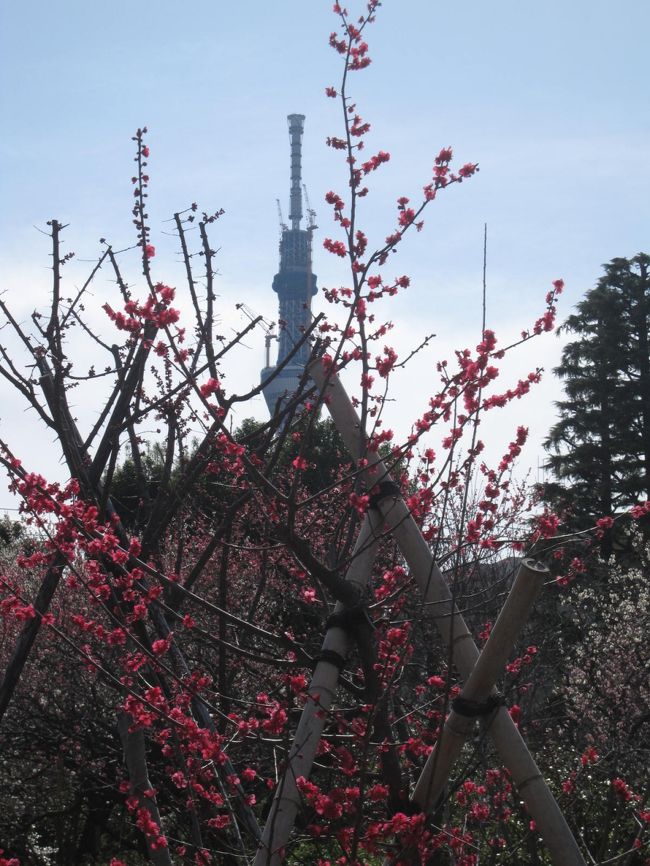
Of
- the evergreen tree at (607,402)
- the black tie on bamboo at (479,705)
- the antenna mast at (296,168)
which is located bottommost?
the black tie on bamboo at (479,705)

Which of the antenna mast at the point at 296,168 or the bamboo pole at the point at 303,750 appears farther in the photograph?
the antenna mast at the point at 296,168

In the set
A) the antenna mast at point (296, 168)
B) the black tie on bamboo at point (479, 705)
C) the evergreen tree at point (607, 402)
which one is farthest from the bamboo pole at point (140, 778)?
the antenna mast at point (296, 168)

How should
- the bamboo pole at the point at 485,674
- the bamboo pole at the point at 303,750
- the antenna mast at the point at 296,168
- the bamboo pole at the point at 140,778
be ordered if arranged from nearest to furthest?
the bamboo pole at the point at 485,674, the bamboo pole at the point at 303,750, the bamboo pole at the point at 140,778, the antenna mast at the point at 296,168

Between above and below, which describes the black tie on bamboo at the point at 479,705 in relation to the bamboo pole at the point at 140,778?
above

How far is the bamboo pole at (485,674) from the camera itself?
106 inches

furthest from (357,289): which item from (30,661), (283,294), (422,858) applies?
(283,294)

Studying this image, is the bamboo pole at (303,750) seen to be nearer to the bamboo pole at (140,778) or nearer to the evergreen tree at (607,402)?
the bamboo pole at (140,778)

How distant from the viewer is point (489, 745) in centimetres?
650

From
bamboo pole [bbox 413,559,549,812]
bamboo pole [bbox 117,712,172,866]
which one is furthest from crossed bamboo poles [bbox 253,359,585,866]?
bamboo pole [bbox 117,712,172,866]

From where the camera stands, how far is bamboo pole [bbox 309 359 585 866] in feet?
9.28

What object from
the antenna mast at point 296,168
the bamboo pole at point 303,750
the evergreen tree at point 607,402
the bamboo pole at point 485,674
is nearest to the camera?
the bamboo pole at point 485,674

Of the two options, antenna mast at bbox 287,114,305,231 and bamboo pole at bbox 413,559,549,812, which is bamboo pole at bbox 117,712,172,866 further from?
antenna mast at bbox 287,114,305,231

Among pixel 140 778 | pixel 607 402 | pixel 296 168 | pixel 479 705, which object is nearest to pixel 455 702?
pixel 479 705

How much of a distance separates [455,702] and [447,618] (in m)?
0.28
